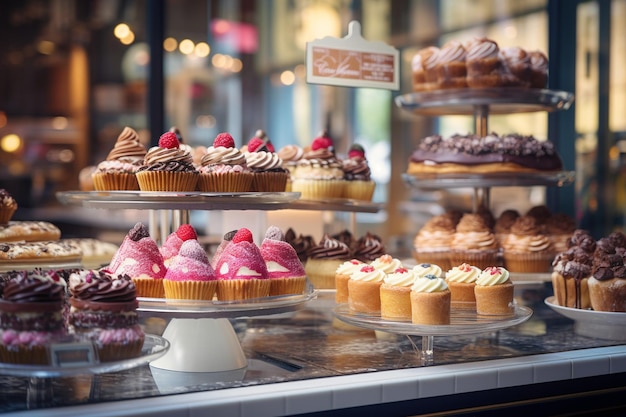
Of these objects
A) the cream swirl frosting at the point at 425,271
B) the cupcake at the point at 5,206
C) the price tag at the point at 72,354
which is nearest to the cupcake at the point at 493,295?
the cream swirl frosting at the point at 425,271

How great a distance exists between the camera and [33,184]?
10.0 m

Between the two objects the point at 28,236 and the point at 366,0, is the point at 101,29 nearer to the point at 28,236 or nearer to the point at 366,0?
the point at 366,0

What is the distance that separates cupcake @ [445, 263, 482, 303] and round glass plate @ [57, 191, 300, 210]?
2.33 ft

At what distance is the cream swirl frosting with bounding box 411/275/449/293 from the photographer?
2.86 meters

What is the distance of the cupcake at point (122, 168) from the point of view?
3.19m

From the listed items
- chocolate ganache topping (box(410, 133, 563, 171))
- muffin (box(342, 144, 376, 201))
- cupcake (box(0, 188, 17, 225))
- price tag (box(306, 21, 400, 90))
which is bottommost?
cupcake (box(0, 188, 17, 225))

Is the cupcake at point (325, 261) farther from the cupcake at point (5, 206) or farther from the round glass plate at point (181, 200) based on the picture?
the cupcake at point (5, 206)

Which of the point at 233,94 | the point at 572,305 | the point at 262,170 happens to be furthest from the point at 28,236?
the point at 233,94

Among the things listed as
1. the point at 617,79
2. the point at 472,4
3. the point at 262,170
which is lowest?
the point at 262,170

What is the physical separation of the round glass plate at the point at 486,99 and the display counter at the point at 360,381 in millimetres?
1046

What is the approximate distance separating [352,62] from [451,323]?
4.59 ft

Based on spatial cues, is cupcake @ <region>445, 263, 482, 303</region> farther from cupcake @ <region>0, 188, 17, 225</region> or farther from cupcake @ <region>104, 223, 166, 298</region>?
cupcake @ <region>0, 188, 17, 225</region>

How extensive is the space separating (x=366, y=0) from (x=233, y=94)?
84.1 inches

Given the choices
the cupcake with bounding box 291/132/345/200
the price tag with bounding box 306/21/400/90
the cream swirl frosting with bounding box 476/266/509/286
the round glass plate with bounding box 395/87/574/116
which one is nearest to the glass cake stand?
the cream swirl frosting with bounding box 476/266/509/286
